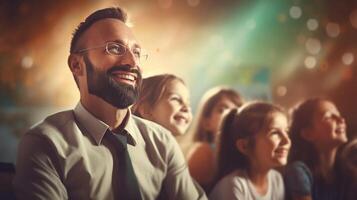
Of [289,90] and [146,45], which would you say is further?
[289,90]

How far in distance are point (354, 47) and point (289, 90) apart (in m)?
0.46

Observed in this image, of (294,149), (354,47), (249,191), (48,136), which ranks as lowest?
(249,191)

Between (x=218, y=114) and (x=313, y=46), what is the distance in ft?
2.20

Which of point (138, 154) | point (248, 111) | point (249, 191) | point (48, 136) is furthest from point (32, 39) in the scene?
point (249, 191)

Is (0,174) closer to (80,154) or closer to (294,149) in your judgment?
(80,154)

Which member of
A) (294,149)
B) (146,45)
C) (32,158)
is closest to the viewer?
(32,158)

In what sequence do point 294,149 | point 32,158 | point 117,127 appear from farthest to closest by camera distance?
point 294,149 < point 117,127 < point 32,158

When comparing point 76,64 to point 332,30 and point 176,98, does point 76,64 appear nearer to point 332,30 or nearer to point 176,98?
point 176,98

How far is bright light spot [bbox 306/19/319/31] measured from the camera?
270cm

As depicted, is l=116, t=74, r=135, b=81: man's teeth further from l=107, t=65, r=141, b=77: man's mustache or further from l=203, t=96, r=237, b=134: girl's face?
l=203, t=96, r=237, b=134: girl's face

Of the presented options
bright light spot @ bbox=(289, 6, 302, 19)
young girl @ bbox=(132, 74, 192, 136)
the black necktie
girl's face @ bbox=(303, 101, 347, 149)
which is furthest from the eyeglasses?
girl's face @ bbox=(303, 101, 347, 149)

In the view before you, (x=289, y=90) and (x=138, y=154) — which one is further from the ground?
(x=289, y=90)

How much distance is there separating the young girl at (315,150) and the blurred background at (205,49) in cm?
7

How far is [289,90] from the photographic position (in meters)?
2.64
